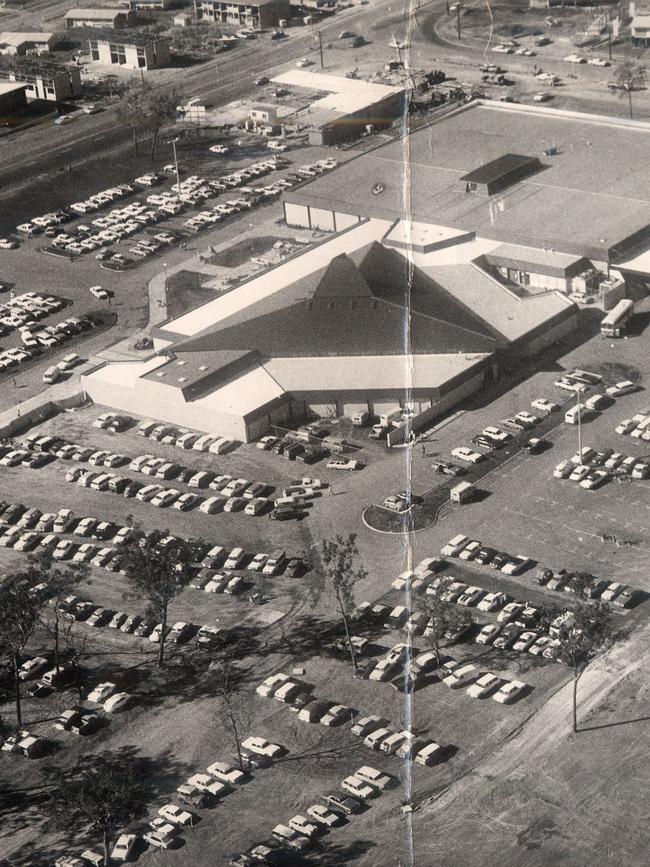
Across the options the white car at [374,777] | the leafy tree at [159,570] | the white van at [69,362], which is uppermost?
the leafy tree at [159,570]

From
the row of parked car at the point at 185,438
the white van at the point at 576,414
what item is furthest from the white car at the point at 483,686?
the row of parked car at the point at 185,438

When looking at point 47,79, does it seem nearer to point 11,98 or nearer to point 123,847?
point 11,98

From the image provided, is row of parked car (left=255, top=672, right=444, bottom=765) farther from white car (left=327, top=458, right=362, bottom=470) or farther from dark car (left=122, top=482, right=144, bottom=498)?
dark car (left=122, top=482, right=144, bottom=498)

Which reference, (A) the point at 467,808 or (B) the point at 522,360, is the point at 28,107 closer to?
(B) the point at 522,360

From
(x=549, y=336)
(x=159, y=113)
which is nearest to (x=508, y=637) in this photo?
(x=549, y=336)

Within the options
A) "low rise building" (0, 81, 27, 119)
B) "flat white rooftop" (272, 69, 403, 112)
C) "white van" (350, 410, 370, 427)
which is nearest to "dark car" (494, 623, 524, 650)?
"white van" (350, 410, 370, 427)

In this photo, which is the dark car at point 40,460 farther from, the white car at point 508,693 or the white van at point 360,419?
the white car at point 508,693

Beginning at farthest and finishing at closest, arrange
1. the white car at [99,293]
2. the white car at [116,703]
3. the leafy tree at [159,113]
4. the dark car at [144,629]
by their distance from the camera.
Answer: the leafy tree at [159,113]
the white car at [99,293]
the dark car at [144,629]
the white car at [116,703]
